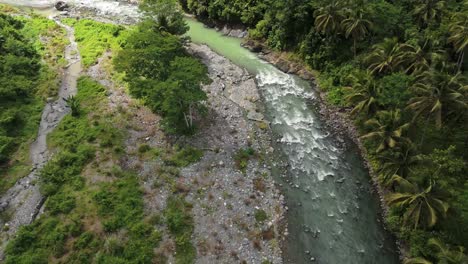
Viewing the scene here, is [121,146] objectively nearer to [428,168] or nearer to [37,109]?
[37,109]

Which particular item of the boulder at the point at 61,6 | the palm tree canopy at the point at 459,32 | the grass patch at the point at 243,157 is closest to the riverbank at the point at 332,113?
the grass patch at the point at 243,157

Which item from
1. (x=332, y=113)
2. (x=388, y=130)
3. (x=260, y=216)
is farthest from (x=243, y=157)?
(x=388, y=130)

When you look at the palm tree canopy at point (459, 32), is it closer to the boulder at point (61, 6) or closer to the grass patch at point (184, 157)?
the grass patch at point (184, 157)

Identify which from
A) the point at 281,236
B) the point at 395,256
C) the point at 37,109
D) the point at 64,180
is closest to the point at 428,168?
the point at 395,256

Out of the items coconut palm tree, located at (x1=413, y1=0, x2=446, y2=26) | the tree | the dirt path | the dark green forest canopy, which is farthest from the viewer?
the tree

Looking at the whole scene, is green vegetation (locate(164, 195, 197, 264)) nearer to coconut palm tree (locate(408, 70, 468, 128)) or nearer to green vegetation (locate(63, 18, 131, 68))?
coconut palm tree (locate(408, 70, 468, 128))

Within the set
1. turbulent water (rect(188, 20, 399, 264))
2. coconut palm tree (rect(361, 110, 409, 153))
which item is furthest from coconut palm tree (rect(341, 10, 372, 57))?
coconut palm tree (rect(361, 110, 409, 153))
